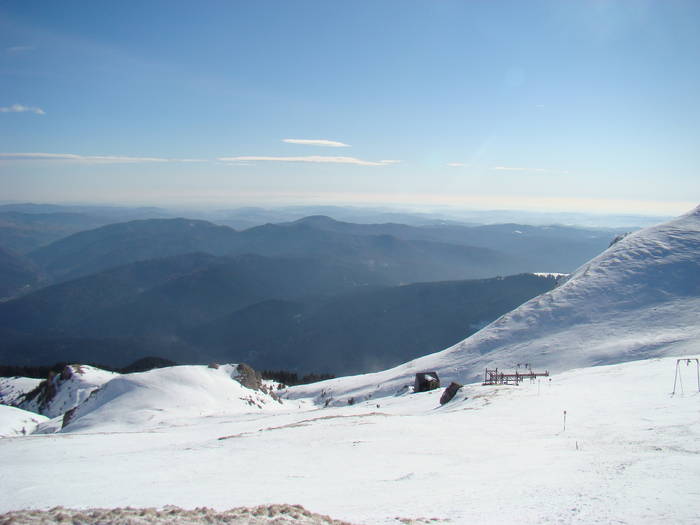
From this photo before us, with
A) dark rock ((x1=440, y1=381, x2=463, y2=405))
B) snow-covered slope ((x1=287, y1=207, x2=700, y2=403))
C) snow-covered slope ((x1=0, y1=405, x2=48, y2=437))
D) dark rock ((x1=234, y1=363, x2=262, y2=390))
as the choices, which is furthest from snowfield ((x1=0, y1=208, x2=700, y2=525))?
snow-covered slope ((x1=0, y1=405, x2=48, y2=437))

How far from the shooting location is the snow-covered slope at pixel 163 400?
46906 millimetres

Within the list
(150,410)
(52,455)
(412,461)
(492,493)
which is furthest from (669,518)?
(150,410)

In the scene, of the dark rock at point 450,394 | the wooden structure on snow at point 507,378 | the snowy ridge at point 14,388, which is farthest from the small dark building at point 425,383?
the snowy ridge at point 14,388

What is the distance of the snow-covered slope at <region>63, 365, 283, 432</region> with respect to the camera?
46906mm

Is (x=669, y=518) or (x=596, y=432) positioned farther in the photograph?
(x=596, y=432)

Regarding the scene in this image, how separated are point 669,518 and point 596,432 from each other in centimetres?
895

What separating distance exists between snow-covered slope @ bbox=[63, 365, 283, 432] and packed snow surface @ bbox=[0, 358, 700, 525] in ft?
76.3

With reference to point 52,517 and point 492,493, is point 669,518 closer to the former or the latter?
→ point 492,493

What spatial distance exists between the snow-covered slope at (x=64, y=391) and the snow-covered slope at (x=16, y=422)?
8854 mm

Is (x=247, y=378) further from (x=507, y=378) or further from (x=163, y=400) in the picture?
(x=507, y=378)

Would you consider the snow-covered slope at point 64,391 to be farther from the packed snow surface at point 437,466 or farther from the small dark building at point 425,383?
the packed snow surface at point 437,466

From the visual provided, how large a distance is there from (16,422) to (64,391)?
1895 cm

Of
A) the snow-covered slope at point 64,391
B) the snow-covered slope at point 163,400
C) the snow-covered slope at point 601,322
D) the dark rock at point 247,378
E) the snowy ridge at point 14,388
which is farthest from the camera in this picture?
the snowy ridge at point 14,388

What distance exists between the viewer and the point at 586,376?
104 ft
